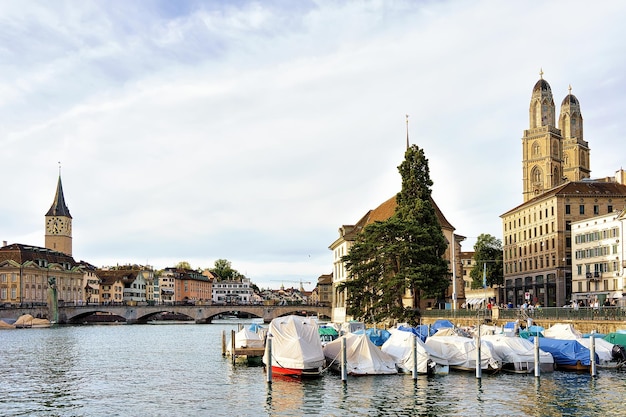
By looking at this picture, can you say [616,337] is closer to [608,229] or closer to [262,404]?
[262,404]

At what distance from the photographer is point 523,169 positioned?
16200 centimetres

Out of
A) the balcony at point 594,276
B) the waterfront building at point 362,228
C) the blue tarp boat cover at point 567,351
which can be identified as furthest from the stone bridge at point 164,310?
the blue tarp boat cover at point 567,351

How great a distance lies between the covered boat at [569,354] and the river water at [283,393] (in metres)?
1.25

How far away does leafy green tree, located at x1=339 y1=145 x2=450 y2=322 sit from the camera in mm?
74375

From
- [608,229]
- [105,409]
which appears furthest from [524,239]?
[105,409]

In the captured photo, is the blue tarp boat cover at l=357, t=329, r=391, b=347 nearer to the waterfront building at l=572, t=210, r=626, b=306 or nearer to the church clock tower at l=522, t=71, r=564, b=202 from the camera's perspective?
the waterfront building at l=572, t=210, r=626, b=306

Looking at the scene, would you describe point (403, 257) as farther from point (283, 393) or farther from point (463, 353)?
point (283, 393)

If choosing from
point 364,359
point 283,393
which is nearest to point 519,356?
point 364,359

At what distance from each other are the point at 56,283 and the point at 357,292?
4114 inches

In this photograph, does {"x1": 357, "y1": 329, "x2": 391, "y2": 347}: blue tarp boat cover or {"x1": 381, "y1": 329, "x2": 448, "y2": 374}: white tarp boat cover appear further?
{"x1": 357, "y1": 329, "x2": 391, "y2": 347}: blue tarp boat cover

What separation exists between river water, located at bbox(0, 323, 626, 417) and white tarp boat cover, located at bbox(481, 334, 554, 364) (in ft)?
3.49

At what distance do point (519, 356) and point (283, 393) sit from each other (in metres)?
14.5

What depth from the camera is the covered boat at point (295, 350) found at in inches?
1599

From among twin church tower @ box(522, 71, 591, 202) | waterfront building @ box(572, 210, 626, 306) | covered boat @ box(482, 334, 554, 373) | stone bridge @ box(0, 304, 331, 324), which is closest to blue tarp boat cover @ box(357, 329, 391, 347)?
covered boat @ box(482, 334, 554, 373)
